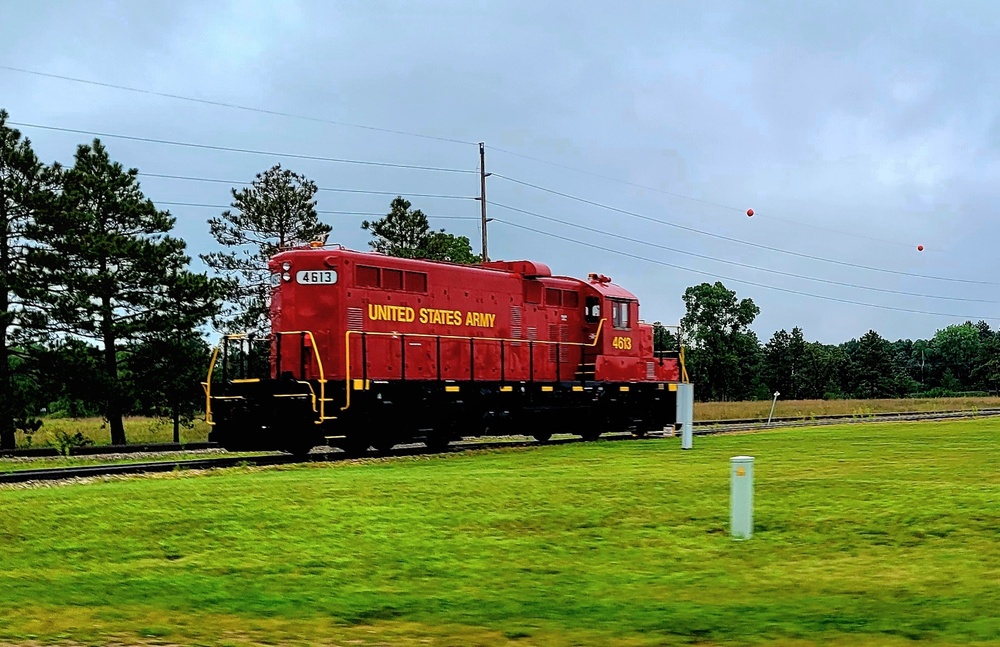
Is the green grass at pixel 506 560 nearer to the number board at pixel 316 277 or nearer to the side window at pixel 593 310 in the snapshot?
the number board at pixel 316 277

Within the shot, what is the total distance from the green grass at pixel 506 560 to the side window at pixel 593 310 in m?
13.2

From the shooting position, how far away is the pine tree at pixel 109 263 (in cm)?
3344

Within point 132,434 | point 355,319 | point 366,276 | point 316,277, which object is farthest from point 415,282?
point 132,434

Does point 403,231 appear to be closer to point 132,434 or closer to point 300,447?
point 132,434

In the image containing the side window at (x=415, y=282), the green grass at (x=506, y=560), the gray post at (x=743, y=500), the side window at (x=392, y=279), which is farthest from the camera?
the side window at (x=415, y=282)

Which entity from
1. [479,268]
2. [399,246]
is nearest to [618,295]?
[479,268]

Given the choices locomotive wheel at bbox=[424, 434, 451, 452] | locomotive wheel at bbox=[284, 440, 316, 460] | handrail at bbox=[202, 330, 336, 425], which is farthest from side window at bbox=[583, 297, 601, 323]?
locomotive wheel at bbox=[284, 440, 316, 460]

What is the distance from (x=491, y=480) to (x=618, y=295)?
50.4 ft

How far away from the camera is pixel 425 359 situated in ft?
83.0

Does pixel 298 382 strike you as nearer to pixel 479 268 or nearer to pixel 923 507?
pixel 479 268

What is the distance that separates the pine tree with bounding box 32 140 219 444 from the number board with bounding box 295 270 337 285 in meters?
12.3

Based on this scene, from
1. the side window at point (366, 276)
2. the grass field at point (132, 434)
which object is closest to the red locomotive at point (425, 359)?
the side window at point (366, 276)

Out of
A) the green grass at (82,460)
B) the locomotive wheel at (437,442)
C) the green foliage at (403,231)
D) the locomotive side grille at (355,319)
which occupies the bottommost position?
the green grass at (82,460)

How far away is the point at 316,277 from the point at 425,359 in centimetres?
336
